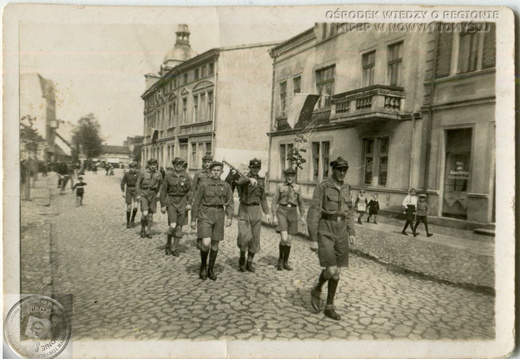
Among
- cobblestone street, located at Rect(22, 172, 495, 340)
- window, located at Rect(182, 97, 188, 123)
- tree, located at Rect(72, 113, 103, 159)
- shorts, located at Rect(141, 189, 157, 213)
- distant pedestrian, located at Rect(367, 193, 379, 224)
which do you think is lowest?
cobblestone street, located at Rect(22, 172, 495, 340)

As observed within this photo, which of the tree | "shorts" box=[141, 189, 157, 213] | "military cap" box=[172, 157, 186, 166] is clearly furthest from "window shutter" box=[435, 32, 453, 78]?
"shorts" box=[141, 189, 157, 213]

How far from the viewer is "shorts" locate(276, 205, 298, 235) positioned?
4219 millimetres

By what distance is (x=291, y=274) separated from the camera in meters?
3.71

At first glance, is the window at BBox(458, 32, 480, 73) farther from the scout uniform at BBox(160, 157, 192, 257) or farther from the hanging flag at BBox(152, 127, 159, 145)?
the scout uniform at BBox(160, 157, 192, 257)

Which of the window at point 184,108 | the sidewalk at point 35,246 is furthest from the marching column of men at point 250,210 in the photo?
the sidewalk at point 35,246

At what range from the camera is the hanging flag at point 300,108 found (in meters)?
4.21

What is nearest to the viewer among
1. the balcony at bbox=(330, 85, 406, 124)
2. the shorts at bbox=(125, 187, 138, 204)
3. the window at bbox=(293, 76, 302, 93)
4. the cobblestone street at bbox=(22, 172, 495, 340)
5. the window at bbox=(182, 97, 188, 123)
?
the cobblestone street at bbox=(22, 172, 495, 340)

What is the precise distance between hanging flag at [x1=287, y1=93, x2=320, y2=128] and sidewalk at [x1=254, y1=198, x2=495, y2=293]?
1.62m

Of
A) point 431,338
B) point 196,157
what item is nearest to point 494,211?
point 431,338

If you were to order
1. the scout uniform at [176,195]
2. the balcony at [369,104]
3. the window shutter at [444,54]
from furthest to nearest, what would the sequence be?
the scout uniform at [176,195]
the balcony at [369,104]
the window shutter at [444,54]

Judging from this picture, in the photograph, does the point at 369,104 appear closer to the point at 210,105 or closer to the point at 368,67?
the point at 368,67

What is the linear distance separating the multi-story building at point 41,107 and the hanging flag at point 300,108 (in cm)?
269

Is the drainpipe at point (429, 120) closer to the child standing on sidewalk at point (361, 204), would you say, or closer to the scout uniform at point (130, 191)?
the child standing on sidewalk at point (361, 204)

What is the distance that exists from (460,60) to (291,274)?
300 centimetres
